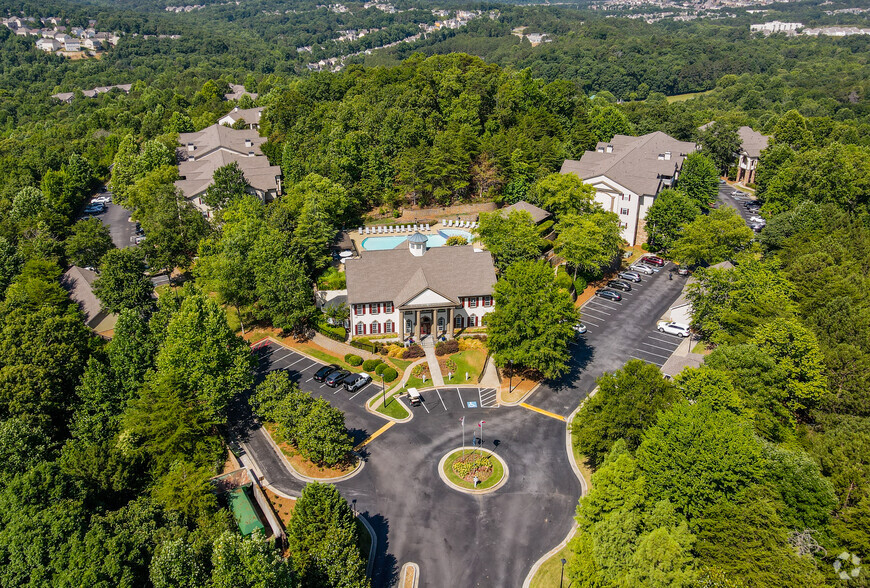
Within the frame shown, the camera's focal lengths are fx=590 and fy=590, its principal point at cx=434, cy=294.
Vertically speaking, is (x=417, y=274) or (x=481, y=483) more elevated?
(x=417, y=274)

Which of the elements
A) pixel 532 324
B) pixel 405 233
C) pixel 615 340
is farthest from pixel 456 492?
pixel 405 233

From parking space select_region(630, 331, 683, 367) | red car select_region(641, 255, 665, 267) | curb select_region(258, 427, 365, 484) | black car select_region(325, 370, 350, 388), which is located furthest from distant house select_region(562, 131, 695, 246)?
curb select_region(258, 427, 365, 484)

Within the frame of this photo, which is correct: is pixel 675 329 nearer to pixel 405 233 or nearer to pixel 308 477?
pixel 308 477

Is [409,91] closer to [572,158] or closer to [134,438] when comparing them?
[572,158]

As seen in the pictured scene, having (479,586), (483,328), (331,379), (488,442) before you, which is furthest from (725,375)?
(331,379)

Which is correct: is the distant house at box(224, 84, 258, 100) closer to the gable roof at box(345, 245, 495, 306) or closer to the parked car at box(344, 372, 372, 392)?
the gable roof at box(345, 245, 495, 306)

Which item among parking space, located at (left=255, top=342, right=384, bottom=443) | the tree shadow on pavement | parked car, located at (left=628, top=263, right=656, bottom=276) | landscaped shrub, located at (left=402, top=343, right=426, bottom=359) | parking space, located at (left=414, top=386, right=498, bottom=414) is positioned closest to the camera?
the tree shadow on pavement
